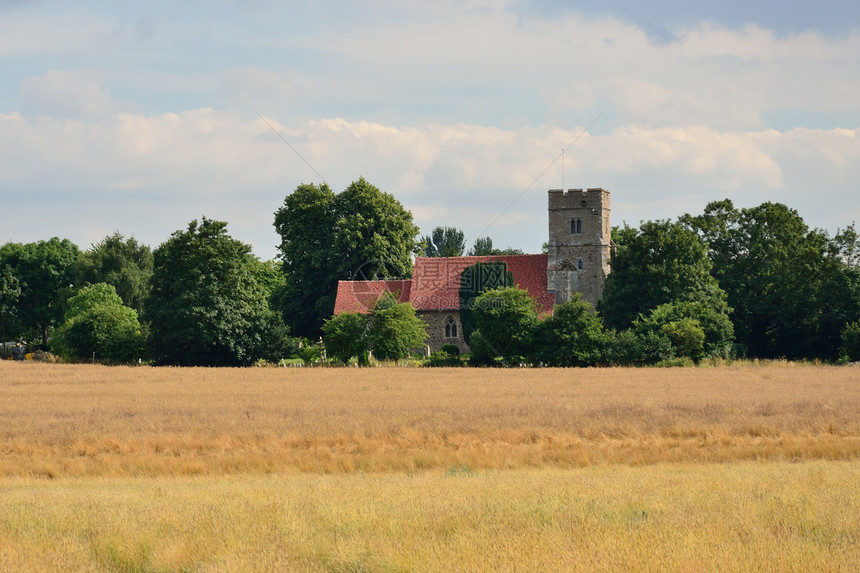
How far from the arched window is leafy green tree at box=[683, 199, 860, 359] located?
65.4ft

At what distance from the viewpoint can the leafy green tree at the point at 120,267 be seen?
274 feet

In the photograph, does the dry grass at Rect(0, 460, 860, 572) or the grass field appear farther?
the grass field

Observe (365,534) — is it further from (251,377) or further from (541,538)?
(251,377)

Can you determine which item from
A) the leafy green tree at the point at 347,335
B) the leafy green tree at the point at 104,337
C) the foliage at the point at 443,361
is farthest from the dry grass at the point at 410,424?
the leafy green tree at the point at 104,337

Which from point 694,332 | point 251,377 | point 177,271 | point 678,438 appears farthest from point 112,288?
point 678,438

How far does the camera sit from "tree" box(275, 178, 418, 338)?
73.2 meters

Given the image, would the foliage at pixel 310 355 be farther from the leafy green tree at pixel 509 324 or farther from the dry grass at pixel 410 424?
the dry grass at pixel 410 424

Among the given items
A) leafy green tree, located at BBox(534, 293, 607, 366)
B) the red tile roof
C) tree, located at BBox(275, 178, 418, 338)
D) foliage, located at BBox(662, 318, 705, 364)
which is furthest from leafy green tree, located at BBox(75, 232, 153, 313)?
foliage, located at BBox(662, 318, 705, 364)

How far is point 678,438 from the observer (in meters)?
22.5

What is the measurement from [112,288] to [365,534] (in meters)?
71.7

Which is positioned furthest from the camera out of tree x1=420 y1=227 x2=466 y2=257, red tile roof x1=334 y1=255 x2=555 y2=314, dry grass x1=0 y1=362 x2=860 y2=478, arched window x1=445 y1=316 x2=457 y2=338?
tree x1=420 y1=227 x2=466 y2=257

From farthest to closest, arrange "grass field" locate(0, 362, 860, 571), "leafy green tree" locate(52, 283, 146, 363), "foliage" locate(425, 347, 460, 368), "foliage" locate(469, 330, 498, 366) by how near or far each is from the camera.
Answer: "leafy green tree" locate(52, 283, 146, 363)
"foliage" locate(425, 347, 460, 368)
"foliage" locate(469, 330, 498, 366)
"grass field" locate(0, 362, 860, 571)

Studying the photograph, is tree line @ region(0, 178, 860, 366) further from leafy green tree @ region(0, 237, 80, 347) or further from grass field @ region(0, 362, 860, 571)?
leafy green tree @ region(0, 237, 80, 347)

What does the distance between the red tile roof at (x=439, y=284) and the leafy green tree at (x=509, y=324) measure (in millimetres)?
12027
